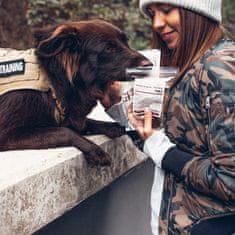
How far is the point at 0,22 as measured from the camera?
6.34m

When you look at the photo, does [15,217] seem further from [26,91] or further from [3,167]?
[26,91]

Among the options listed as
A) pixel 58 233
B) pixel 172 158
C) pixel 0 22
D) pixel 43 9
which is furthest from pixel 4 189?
pixel 43 9

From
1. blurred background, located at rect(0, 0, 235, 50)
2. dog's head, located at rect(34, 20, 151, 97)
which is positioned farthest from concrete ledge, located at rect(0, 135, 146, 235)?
blurred background, located at rect(0, 0, 235, 50)

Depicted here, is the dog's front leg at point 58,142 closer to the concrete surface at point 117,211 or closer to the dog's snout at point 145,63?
the concrete surface at point 117,211

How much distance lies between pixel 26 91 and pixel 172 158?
3.71 feet

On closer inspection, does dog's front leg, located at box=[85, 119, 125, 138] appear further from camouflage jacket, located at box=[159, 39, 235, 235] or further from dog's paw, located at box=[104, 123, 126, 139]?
camouflage jacket, located at box=[159, 39, 235, 235]

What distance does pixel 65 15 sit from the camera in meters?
7.74

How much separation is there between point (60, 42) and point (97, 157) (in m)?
0.63

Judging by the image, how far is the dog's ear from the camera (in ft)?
9.56

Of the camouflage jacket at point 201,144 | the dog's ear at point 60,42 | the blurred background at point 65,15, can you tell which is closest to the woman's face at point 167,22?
the camouflage jacket at point 201,144

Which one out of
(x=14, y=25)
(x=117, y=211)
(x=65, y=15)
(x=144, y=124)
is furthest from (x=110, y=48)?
(x=65, y=15)

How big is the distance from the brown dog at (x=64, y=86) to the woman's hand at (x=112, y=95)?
3 centimetres

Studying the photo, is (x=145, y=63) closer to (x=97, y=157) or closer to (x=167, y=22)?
→ (x=97, y=157)

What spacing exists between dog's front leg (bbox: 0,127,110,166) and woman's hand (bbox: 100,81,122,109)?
334mm
